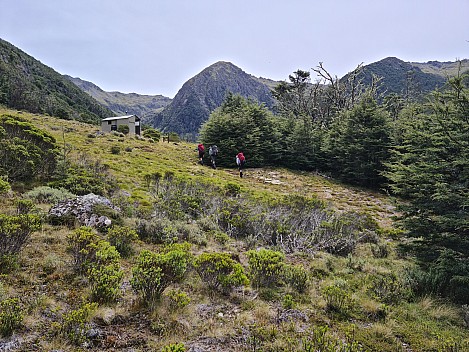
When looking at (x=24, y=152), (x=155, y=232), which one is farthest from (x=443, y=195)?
(x=24, y=152)

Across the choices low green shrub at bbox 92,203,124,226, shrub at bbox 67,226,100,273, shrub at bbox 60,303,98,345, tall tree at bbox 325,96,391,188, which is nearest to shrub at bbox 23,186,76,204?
low green shrub at bbox 92,203,124,226

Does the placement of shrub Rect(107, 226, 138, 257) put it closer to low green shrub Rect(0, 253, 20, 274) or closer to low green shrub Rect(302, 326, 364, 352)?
low green shrub Rect(0, 253, 20, 274)

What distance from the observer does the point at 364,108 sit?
1964 centimetres

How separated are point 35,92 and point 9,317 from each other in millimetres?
76701

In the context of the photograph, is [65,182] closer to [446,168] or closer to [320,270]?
[320,270]

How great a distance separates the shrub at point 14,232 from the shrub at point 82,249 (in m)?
0.72

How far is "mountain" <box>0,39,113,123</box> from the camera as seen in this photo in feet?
175

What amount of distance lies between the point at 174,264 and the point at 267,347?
1.97 meters

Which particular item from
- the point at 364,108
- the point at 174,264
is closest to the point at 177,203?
the point at 174,264

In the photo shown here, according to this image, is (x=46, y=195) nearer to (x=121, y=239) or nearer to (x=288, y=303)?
(x=121, y=239)

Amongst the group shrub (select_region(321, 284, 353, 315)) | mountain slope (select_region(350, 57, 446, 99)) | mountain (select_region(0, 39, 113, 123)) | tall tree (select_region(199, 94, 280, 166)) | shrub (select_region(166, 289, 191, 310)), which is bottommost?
shrub (select_region(321, 284, 353, 315))

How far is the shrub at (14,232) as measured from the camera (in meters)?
4.62

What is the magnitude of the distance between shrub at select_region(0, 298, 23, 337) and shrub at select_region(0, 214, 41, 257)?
150 cm

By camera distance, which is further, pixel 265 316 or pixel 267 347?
pixel 265 316
